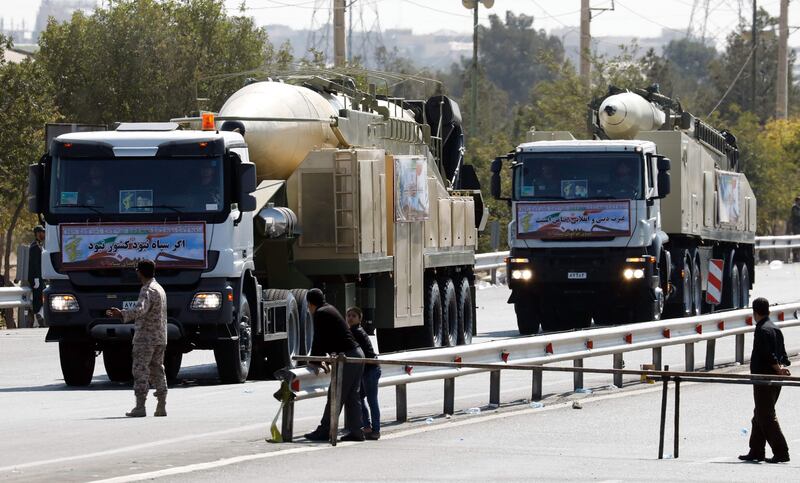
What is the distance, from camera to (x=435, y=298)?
26875 millimetres

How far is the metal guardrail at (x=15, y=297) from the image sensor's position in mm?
30484

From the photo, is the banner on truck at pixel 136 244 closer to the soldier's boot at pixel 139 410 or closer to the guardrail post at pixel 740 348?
the soldier's boot at pixel 139 410

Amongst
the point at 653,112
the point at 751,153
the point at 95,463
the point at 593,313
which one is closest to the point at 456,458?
the point at 95,463

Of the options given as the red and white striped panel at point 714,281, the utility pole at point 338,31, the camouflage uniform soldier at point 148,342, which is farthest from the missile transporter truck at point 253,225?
the utility pole at point 338,31

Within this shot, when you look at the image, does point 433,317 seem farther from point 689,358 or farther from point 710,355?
point 689,358

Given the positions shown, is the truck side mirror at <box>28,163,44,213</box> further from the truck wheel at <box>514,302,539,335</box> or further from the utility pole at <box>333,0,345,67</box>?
the utility pole at <box>333,0,345,67</box>

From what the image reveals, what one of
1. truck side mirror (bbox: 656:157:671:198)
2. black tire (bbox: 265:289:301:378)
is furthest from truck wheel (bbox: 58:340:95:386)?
truck side mirror (bbox: 656:157:671:198)

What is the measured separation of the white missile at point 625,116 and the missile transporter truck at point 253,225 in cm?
673

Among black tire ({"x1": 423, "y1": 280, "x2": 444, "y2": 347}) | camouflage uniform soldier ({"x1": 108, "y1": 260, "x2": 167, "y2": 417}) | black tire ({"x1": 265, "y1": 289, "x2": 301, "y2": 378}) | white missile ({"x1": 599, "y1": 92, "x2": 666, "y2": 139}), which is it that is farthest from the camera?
white missile ({"x1": 599, "y1": 92, "x2": 666, "y2": 139})

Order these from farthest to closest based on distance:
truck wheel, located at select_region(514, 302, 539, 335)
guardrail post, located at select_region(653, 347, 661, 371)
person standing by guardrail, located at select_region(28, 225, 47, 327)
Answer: truck wheel, located at select_region(514, 302, 539, 335) < person standing by guardrail, located at select_region(28, 225, 47, 327) < guardrail post, located at select_region(653, 347, 661, 371)

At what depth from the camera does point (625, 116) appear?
3353cm

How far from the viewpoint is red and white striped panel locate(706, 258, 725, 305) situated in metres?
35.9

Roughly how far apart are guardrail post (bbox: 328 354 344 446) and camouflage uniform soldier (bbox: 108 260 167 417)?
7.90 feet

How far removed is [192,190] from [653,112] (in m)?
16.0
